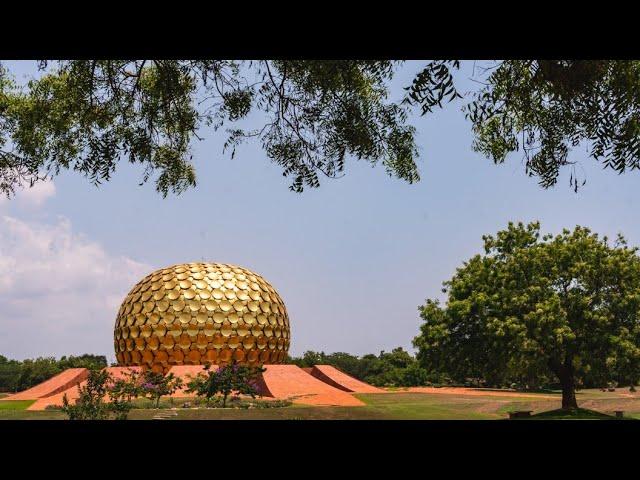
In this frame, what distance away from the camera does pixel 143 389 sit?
22766mm

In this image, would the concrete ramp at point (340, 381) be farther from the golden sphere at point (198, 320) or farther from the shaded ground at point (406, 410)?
the shaded ground at point (406, 410)

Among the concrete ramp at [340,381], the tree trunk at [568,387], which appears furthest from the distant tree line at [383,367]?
the tree trunk at [568,387]

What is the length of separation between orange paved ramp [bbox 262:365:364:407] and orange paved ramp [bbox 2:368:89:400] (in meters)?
7.88

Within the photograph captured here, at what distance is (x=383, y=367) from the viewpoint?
133 ft

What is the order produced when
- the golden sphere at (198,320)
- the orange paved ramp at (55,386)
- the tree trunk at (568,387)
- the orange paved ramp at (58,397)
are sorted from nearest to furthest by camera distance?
the tree trunk at (568,387), the orange paved ramp at (58,397), the orange paved ramp at (55,386), the golden sphere at (198,320)

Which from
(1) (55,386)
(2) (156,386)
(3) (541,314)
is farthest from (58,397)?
(3) (541,314)

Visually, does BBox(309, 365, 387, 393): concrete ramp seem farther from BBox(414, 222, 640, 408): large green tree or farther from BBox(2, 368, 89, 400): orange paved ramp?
BBox(2, 368, 89, 400): orange paved ramp

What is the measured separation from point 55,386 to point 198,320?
664cm

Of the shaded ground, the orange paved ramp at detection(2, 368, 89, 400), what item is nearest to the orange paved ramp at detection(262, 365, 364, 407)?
the shaded ground

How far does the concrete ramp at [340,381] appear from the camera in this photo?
99.5 ft

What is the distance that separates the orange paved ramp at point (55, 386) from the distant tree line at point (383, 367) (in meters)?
11.7
